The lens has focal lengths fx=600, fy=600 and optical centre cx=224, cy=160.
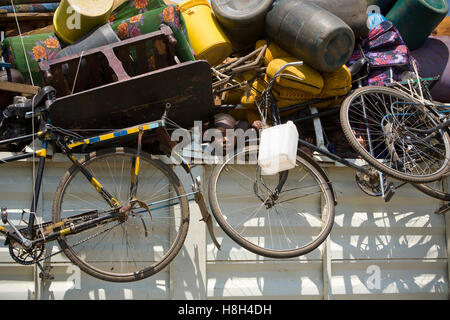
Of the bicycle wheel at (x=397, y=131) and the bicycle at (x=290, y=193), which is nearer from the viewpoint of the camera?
the bicycle at (x=290, y=193)

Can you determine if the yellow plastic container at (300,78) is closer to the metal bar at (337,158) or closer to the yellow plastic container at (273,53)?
the yellow plastic container at (273,53)

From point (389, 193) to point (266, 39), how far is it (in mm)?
1601

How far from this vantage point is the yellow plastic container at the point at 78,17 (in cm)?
467

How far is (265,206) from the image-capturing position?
438cm

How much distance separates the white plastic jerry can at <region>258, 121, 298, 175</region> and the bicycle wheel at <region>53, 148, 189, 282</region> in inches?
24.7

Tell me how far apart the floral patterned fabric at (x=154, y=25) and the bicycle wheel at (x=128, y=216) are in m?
0.92

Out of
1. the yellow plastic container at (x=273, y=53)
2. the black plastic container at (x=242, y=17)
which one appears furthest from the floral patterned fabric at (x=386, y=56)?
the black plastic container at (x=242, y=17)

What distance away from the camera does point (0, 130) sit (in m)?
4.43

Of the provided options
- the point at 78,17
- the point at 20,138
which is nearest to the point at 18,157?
the point at 20,138

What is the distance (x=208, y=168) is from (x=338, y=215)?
1036 millimetres

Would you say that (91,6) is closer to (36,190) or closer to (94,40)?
(94,40)

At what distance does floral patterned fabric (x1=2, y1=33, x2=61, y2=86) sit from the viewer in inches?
186

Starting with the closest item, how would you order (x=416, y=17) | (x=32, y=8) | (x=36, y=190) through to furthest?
→ 1. (x=36, y=190)
2. (x=416, y=17)
3. (x=32, y=8)

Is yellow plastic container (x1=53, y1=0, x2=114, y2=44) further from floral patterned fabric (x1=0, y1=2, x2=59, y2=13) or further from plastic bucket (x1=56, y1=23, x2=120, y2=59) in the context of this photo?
floral patterned fabric (x1=0, y1=2, x2=59, y2=13)
